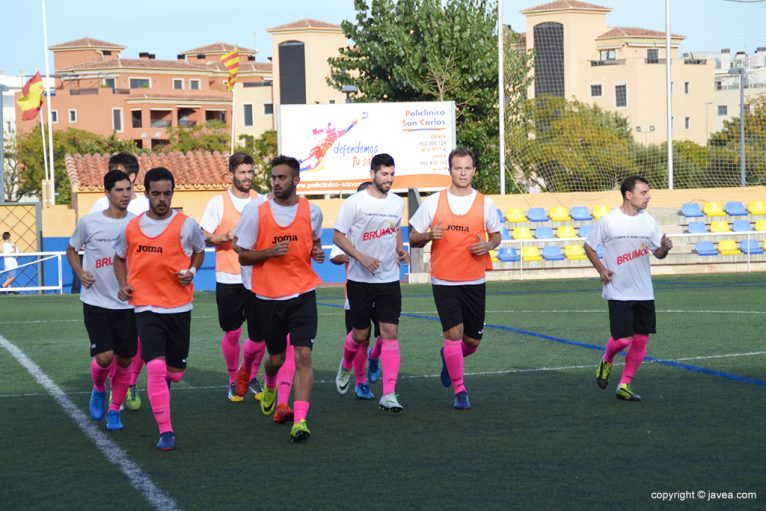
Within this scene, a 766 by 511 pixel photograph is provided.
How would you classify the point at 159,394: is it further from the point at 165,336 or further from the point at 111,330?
the point at 111,330

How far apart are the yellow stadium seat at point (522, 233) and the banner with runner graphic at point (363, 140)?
9.79 feet

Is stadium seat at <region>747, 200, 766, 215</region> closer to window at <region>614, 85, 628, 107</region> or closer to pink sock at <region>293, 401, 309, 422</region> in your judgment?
pink sock at <region>293, 401, 309, 422</region>

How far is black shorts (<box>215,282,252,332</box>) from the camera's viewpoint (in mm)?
9719

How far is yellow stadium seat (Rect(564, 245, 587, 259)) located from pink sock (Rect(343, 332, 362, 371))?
1799 centimetres

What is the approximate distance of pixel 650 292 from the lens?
9297mm

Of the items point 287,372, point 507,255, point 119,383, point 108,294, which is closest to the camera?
point 287,372

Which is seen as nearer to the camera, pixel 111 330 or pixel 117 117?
pixel 111 330

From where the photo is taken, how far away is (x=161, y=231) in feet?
25.4

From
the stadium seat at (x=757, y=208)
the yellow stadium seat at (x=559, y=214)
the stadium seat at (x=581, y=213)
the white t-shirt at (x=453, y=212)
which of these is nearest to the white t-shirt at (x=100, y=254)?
the white t-shirt at (x=453, y=212)

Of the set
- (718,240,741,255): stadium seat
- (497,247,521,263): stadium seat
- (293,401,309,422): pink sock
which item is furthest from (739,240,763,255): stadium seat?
(293,401,309,422): pink sock

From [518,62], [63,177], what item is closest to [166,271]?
[518,62]

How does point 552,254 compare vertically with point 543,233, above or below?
below

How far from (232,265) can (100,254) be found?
147 cm

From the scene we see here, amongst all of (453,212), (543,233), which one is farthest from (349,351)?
(543,233)
